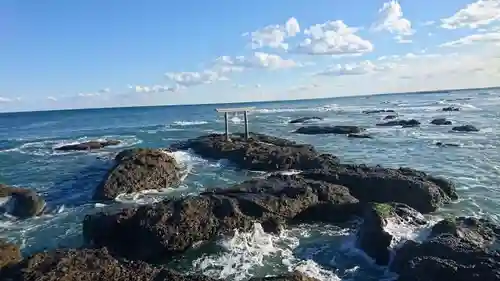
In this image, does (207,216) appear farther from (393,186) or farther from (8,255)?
(393,186)

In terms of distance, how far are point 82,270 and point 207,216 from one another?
482 cm

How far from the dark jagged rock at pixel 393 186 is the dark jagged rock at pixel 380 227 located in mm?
3105

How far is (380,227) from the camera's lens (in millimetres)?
12867

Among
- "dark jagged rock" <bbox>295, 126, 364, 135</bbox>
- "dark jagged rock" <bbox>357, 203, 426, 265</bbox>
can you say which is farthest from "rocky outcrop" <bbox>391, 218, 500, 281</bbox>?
"dark jagged rock" <bbox>295, 126, 364, 135</bbox>

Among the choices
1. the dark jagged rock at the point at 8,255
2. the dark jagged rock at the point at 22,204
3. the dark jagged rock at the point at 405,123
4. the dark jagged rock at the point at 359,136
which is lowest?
the dark jagged rock at the point at 405,123

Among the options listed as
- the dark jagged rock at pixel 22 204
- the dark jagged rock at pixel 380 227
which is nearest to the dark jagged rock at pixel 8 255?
the dark jagged rock at pixel 22 204

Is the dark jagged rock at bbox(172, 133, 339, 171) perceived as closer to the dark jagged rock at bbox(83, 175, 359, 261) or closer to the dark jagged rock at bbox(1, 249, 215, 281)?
the dark jagged rock at bbox(83, 175, 359, 261)

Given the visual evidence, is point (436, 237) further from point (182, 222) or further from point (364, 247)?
point (182, 222)

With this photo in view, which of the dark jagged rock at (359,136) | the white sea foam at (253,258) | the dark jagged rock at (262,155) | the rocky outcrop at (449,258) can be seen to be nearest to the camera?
the rocky outcrop at (449,258)

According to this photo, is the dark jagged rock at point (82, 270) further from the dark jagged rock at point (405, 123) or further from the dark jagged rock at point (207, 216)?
the dark jagged rock at point (405, 123)

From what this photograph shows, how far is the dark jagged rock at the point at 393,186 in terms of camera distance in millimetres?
17703

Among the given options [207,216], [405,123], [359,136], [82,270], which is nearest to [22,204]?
[207,216]

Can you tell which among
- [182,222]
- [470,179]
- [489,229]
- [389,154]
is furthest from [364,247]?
[389,154]

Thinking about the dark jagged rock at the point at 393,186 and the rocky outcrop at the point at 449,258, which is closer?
the rocky outcrop at the point at 449,258
